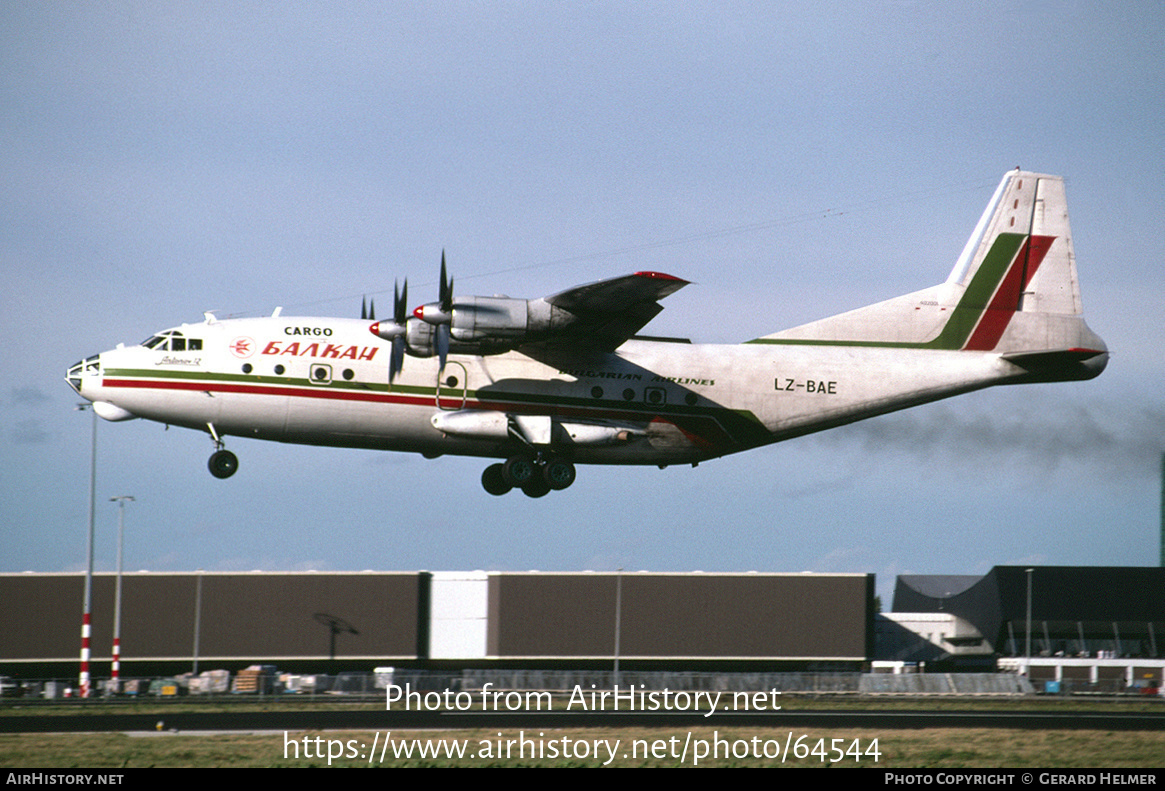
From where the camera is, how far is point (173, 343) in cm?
3080

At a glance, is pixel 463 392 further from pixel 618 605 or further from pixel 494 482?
pixel 618 605

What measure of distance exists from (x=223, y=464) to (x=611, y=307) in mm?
10471

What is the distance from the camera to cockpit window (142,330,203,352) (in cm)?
→ 3072

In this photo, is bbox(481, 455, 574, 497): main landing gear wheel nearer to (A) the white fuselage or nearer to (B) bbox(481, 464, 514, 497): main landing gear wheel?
(A) the white fuselage

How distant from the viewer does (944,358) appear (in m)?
34.2

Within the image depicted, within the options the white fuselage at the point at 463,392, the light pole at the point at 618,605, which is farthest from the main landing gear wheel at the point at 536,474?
the light pole at the point at 618,605

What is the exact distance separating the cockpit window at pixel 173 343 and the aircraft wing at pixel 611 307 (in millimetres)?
8554

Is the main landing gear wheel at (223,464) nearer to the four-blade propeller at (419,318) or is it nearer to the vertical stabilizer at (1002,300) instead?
the four-blade propeller at (419,318)

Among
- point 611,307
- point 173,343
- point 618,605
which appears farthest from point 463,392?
point 618,605

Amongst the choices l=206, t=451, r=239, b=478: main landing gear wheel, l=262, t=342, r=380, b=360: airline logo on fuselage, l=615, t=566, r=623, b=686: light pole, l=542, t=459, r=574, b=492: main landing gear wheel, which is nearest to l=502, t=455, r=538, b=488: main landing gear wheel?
l=542, t=459, r=574, b=492: main landing gear wheel

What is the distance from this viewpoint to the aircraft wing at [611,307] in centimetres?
2841

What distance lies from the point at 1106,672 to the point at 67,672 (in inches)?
2016

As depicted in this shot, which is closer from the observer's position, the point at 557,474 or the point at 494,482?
the point at 557,474

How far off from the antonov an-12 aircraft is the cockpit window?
0.04 metres
